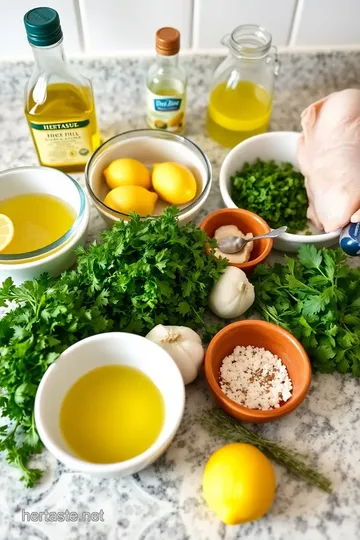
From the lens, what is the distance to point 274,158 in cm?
116

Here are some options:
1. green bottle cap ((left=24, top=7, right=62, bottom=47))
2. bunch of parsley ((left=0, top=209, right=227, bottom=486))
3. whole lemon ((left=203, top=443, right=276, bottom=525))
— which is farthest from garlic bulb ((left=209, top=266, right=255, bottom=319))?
green bottle cap ((left=24, top=7, right=62, bottom=47))

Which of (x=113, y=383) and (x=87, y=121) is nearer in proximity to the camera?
(x=113, y=383)

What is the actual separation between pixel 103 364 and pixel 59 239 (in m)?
0.23

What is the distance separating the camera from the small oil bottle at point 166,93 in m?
1.09

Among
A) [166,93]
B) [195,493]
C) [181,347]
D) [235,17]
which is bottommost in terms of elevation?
[195,493]

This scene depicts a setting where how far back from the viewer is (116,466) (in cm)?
70

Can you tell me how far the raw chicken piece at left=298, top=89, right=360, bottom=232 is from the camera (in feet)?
3.23

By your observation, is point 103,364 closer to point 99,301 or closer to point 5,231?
point 99,301

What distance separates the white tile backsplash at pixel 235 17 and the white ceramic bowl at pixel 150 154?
0.25m

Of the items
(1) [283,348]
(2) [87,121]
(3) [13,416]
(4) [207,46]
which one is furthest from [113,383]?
(4) [207,46]

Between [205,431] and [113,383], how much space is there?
0.55ft

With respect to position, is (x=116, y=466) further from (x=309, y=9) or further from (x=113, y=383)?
(x=309, y=9)

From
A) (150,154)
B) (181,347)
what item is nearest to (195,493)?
(181,347)

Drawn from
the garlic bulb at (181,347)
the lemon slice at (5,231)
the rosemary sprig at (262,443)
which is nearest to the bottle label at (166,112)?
the lemon slice at (5,231)
